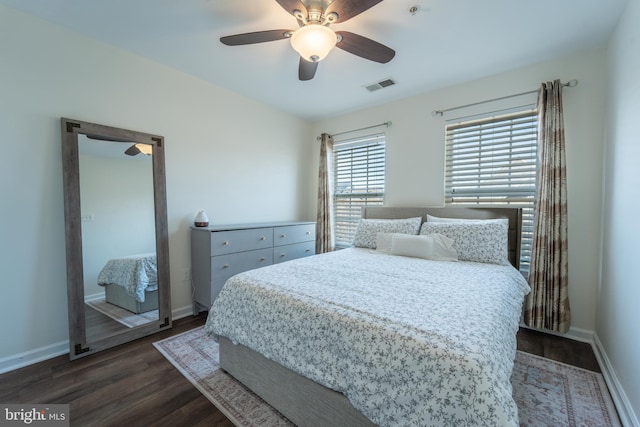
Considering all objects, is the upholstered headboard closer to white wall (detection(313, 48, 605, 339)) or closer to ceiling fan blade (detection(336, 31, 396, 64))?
white wall (detection(313, 48, 605, 339))

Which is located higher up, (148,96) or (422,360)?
(148,96)

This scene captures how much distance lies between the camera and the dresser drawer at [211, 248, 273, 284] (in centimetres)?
274

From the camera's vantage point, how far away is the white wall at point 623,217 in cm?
153

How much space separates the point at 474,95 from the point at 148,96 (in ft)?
11.0

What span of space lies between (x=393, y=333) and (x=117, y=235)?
8.09 ft

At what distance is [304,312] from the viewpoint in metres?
1.39

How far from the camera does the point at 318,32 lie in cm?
161

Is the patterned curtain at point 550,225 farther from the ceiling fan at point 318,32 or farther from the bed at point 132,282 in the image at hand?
the bed at point 132,282

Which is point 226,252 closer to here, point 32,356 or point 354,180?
point 32,356

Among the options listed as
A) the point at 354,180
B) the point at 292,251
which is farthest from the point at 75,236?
the point at 354,180

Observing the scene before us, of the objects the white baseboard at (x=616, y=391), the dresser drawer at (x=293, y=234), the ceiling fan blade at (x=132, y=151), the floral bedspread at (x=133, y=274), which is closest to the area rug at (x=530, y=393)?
the white baseboard at (x=616, y=391)

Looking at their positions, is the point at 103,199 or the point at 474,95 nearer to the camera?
the point at 103,199

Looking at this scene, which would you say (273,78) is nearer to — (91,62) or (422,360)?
(91,62)

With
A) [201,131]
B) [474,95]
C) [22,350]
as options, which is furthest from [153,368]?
[474,95]
